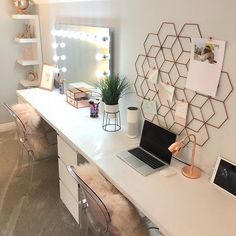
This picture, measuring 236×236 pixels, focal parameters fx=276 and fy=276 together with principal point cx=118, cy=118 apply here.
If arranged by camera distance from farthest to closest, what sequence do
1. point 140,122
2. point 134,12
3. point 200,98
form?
1. point 140,122
2. point 134,12
3. point 200,98

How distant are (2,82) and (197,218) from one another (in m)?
2.93

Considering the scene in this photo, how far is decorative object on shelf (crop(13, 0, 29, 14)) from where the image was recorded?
305cm

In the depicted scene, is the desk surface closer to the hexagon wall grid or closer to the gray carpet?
the hexagon wall grid

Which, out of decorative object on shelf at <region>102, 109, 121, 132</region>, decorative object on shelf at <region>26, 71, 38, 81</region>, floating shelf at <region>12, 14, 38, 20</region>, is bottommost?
decorative object on shelf at <region>26, 71, 38, 81</region>

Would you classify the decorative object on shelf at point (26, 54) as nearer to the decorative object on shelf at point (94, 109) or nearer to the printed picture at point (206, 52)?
the decorative object on shelf at point (94, 109)

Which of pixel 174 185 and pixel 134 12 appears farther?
pixel 134 12

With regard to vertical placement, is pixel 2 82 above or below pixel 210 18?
below

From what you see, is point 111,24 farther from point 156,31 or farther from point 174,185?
point 174,185

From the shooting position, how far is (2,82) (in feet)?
11.0

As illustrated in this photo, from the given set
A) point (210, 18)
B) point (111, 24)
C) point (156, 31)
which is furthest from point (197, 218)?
point (111, 24)

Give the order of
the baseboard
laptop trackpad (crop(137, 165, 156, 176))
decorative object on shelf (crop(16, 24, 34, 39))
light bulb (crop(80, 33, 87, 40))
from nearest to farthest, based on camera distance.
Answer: laptop trackpad (crop(137, 165, 156, 176)), light bulb (crop(80, 33, 87, 40)), decorative object on shelf (crop(16, 24, 34, 39)), the baseboard

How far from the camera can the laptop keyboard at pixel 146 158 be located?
1.54m

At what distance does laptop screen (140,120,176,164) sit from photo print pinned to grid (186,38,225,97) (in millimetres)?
317

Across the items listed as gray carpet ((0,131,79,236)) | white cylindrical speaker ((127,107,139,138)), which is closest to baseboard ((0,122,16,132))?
gray carpet ((0,131,79,236))
